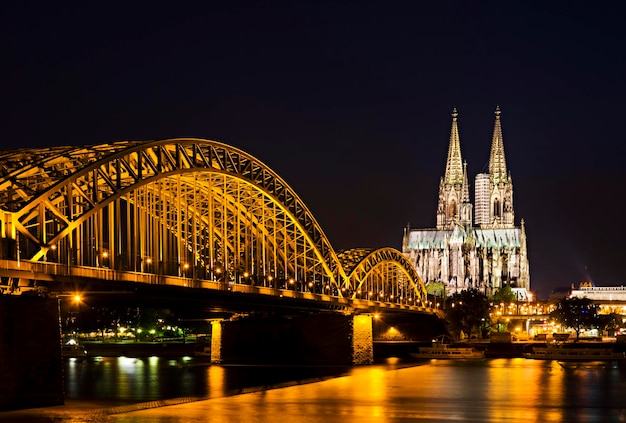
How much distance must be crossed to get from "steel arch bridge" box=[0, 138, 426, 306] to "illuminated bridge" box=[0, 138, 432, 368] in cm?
10

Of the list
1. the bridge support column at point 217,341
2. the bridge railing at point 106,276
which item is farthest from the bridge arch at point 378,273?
the bridge railing at point 106,276

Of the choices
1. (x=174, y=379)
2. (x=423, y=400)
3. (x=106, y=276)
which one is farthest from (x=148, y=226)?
(x=423, y=400)

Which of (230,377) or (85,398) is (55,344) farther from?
(230,377)

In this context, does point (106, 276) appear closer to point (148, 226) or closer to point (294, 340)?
point (148, 226)

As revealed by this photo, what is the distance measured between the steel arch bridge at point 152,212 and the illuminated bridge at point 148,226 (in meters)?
0.10

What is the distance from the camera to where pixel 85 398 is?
7269 cm

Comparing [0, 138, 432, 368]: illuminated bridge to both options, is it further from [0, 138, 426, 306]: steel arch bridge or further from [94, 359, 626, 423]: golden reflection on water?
[94, 359, 626, 423]: golden reflection on water

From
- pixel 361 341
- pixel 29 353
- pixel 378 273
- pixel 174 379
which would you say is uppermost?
pixel 378 273

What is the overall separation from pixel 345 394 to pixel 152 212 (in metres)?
20.4

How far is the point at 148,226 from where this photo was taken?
8969 centimetres

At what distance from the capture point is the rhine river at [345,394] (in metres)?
56.8

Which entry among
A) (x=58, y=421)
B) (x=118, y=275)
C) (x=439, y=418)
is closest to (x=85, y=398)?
(x=118, y=275)

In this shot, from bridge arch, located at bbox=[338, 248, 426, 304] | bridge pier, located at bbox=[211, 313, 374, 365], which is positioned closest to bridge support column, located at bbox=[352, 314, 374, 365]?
bridge pier, located at bbox=[211, 313, 374, 365]

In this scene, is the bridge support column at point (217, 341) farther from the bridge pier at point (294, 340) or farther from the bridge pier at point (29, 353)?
the bridge pier at point (29, 353)
